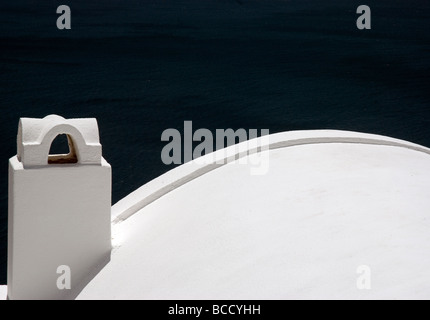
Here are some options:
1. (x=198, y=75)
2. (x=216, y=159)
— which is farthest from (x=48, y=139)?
(x=198, y=75)

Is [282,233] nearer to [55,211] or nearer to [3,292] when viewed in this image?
[55,211]

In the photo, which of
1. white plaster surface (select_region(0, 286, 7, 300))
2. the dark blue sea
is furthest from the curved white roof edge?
the dark blue sea

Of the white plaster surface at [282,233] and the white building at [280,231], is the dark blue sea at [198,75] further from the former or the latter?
the white plaster surface at [282,233]

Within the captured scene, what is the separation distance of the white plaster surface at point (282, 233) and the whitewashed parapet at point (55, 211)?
11.2 inches

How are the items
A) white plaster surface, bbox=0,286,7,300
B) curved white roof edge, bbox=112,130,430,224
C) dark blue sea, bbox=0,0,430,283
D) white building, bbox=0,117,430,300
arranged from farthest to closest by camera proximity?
dark blue sea, bbox=0,0,430,283, curved white roof edge, bbox=112,130,430,224, white plaster surface, bbox=0,286,7,300, white building, bbox=0,117,430,300

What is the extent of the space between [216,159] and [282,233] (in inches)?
102

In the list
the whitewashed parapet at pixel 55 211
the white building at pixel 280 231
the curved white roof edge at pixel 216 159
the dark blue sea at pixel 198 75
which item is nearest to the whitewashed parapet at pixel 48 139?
the whitewashed parapet at pixel 55 211

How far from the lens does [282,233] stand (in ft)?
21.5

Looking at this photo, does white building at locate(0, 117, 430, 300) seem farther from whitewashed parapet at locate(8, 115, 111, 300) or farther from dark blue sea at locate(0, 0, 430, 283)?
dark blue sea at locate(0, 0, 430, 283)

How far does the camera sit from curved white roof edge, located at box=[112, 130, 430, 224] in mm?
8352

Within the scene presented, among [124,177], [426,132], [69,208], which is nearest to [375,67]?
[426,132]

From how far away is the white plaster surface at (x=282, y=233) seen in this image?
18.1ft

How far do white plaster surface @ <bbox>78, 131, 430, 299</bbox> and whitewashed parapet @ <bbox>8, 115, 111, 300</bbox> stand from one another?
0.29m
